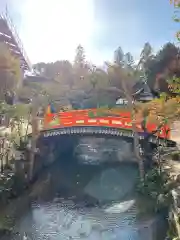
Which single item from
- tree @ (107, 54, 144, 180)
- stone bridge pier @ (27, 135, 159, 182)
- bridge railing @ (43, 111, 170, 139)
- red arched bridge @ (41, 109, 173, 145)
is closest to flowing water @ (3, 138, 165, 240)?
stone bridge pier @ (27, 135, 159, 182)

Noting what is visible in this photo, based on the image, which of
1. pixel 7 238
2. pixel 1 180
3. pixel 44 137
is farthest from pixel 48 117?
pixel 7 238

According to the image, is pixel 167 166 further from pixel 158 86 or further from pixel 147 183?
pixel 158 86

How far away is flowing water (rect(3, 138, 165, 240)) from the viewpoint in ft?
58.4

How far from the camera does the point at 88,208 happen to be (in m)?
21.8

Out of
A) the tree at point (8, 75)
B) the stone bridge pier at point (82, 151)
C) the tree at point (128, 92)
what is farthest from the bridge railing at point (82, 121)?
the tree at point (8, 75)

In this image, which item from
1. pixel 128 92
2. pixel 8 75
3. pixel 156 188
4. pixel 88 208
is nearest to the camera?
pixel 156 188

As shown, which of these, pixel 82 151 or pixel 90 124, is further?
pixel 82 151

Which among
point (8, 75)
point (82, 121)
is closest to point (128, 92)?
point (82, 121)

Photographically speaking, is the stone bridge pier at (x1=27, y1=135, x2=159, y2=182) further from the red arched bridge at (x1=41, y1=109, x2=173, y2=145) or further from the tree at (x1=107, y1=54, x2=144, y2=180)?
the tree at (x1=107, y1=54, x2=144, y2=180)

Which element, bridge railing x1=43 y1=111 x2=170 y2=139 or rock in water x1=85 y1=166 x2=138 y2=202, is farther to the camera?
bridge railing x1=43 y1=111 x2=170 y2=139

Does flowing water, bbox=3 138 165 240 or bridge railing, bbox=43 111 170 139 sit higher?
bridge railing, bbox=43 111 170 139

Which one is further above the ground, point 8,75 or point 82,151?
point 8,75

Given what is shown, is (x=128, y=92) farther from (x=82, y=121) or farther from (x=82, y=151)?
(x=82, y=151)

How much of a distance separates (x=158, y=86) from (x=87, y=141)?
40.5 feet
